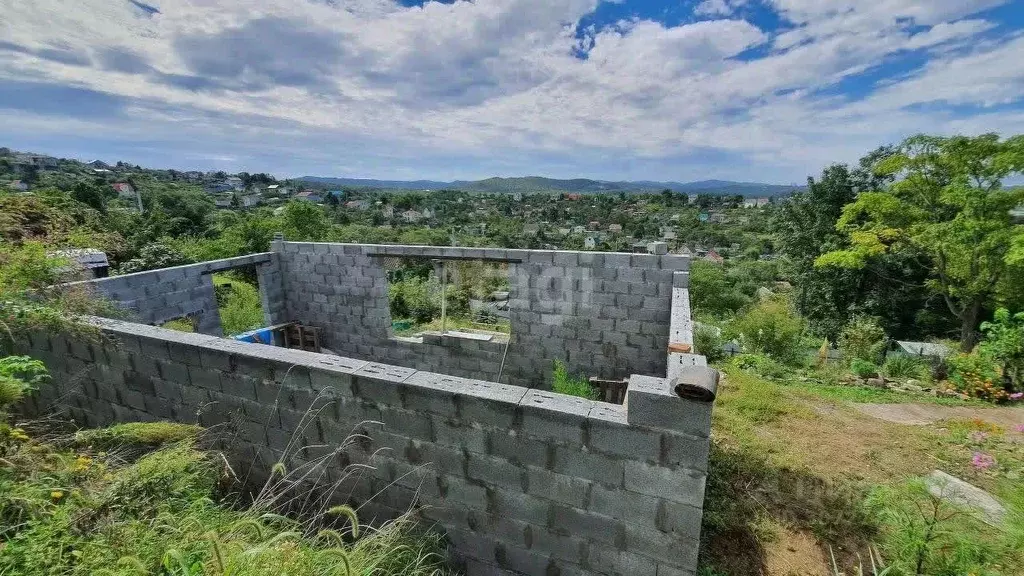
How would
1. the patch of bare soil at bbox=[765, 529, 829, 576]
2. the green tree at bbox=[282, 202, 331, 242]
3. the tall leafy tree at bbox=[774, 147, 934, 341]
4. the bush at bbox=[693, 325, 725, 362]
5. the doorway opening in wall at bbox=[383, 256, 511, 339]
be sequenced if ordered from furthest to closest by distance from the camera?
1. the green tree at bbox=[282, 202, 331, 242]
2. the tall leafy tree at bbox=[774, 147, 934, 341]
3. the doorway opening in wall at bbox=[383, 256, 511, 339]
4. the bush at bbox=[693, 325, 725, 362]
5. the patch of bare soil at bbox=[765, 529, 829, 576]

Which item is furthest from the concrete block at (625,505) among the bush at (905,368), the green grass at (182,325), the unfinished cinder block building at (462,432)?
the bush at (905,368)

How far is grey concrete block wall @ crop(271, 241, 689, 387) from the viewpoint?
18.9 feet

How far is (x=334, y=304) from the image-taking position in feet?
24.7

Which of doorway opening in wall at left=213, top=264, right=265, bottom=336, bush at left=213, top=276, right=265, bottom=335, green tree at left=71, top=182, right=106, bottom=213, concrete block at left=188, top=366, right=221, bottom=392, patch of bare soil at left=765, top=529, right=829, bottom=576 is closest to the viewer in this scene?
patch of bare soil at left=765, top=529, right=829, bottom=576

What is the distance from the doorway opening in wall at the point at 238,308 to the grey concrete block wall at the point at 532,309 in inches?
57.2

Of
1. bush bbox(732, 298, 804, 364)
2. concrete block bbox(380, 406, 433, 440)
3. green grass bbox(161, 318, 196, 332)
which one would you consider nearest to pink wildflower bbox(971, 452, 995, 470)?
concrete block bbox(380, 406, 433, 440)

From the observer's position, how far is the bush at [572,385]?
542 cm

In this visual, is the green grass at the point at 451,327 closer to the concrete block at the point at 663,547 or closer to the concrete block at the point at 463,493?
the concrete block at the point at 463,493

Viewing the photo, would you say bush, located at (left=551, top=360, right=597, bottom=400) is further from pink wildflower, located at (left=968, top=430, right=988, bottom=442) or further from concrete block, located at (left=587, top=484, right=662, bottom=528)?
pink wildflower, located at (left=968, top=430, right=988, bottom=442)

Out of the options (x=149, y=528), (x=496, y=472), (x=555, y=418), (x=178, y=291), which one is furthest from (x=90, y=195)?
(x=555, y=418)

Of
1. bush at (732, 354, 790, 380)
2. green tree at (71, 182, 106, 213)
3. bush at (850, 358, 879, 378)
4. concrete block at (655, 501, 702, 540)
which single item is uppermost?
green tree at (71, 182, 106, 213)

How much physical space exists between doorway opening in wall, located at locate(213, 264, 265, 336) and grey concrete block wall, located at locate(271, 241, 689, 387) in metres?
1.45

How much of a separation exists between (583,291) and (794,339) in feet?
24.6

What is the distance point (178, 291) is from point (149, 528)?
16.8 feet
